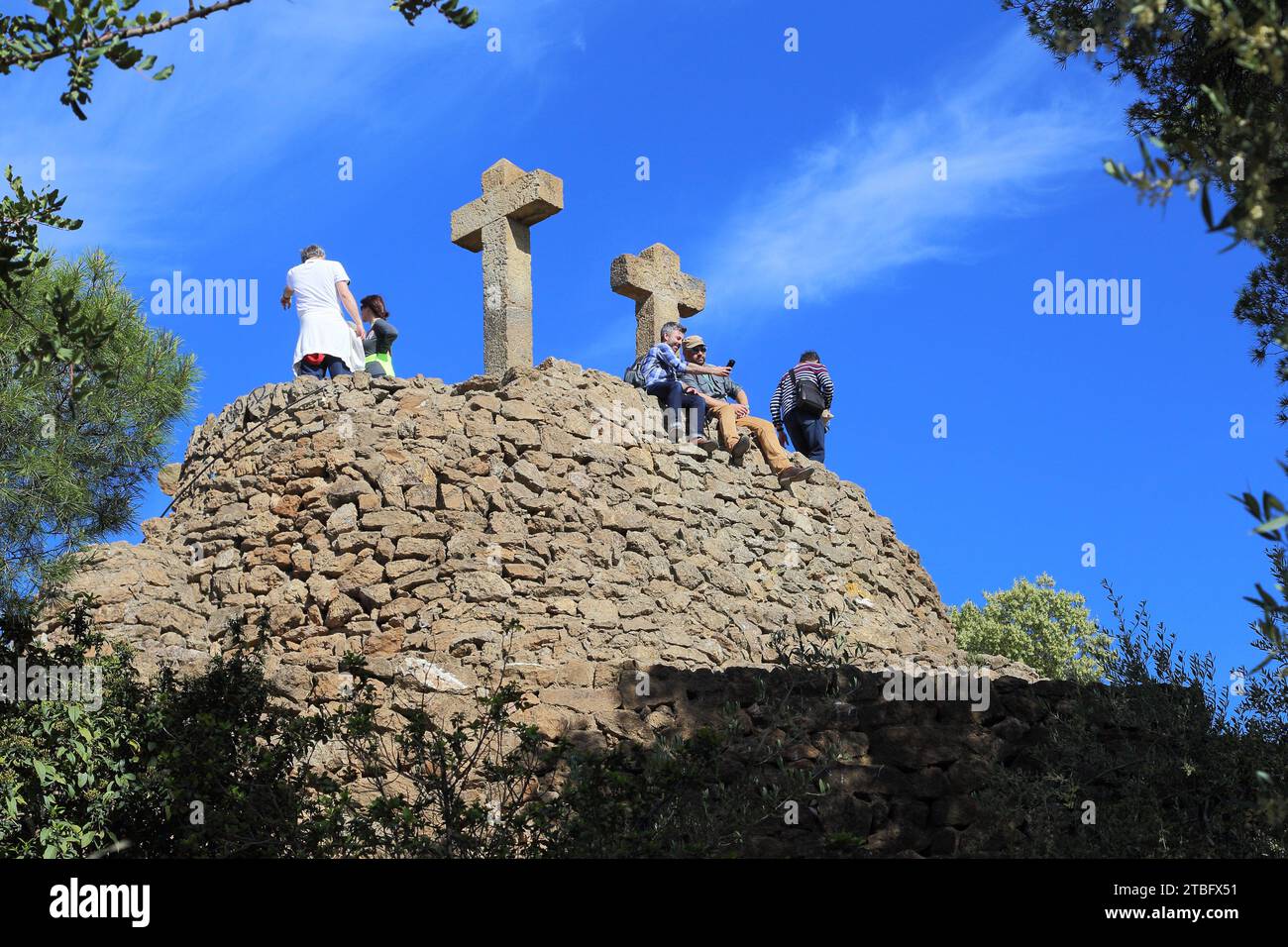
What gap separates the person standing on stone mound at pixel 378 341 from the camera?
16.2 m

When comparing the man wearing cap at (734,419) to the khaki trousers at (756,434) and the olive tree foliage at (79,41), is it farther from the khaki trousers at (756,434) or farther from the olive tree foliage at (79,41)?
the olive tree foliage at (79,41)

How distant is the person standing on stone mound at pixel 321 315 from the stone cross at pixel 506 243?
1.83 meters

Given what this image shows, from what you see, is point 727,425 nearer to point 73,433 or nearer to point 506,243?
point 506,243

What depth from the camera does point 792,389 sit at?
17688 mm

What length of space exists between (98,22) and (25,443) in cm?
617

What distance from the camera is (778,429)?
17.9m

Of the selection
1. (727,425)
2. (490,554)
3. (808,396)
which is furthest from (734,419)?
(490,554)

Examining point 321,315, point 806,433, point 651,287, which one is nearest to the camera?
point 321,315

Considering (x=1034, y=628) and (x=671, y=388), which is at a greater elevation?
(x=671, y=388)

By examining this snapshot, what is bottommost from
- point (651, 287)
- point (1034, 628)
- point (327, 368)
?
point (1034, 628)

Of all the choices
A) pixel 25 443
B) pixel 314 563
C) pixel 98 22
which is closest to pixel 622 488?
pixel 314 563

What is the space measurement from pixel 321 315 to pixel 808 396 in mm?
6353
